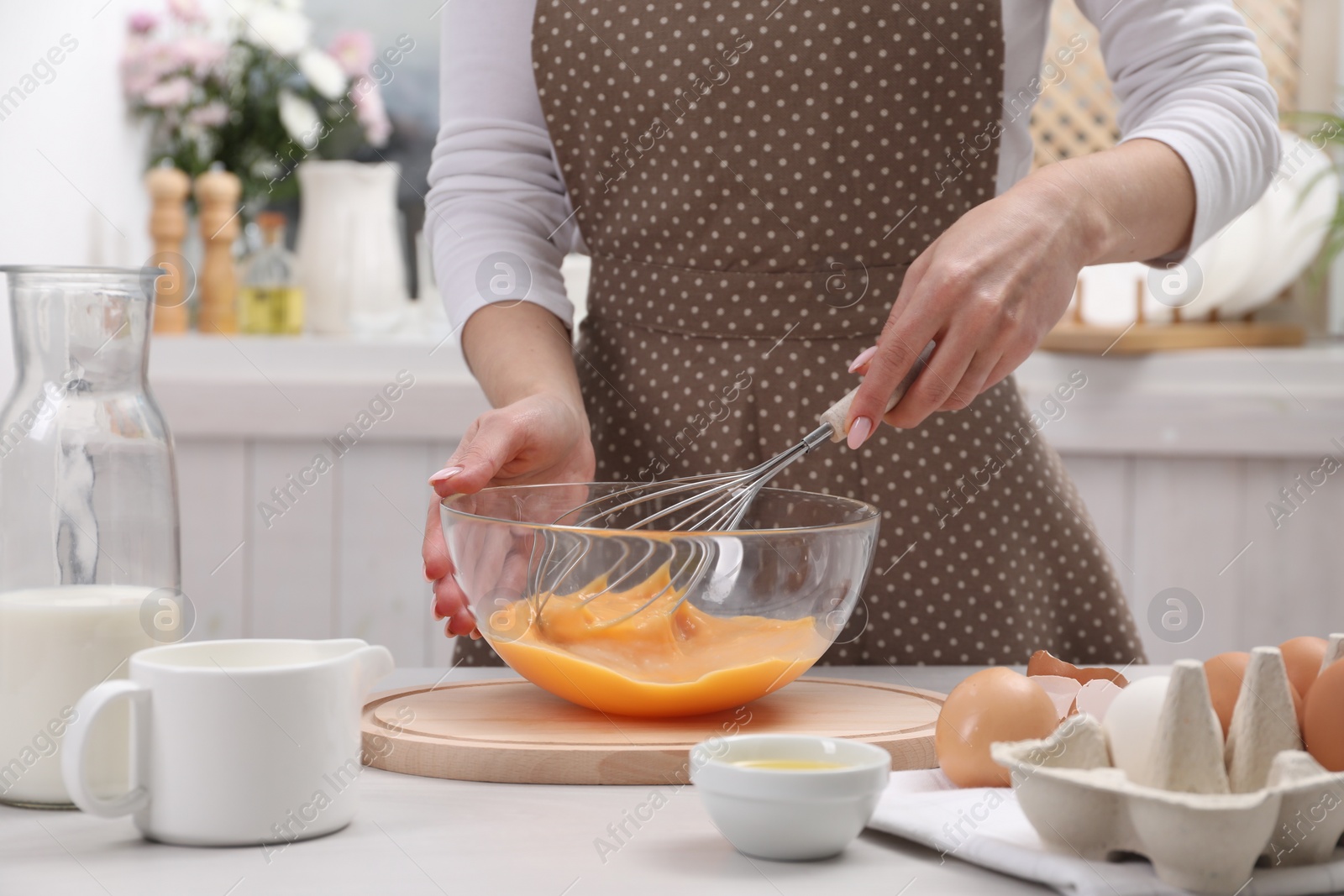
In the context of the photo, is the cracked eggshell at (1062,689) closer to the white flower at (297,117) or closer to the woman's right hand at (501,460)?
the woman's right hand at (501,460)

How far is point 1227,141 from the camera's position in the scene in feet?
2.68

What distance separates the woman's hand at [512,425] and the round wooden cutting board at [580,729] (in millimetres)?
61

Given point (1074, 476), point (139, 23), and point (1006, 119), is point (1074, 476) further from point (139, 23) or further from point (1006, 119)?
point (139, 23)

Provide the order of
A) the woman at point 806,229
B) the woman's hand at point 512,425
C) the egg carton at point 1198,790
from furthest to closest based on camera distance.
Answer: the woman at point 806,229 → the woman's hand at point 512,425 → the egg carton at point 1198,790

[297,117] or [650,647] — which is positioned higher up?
[297,117]

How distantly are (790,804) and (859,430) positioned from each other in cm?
27

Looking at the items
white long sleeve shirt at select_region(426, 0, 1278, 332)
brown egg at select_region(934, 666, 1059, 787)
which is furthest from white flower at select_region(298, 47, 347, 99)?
brown egg at select_region(934, 666, 1059, 787)

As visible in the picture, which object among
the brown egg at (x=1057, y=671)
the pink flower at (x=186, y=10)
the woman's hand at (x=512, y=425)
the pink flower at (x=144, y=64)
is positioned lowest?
the brown egg at (x=1057, y=671)

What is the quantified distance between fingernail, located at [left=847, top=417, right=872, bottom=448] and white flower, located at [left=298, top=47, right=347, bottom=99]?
4.94ft

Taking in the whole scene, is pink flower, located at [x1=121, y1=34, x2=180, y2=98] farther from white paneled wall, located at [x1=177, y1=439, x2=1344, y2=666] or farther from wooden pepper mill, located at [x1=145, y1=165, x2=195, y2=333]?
white paneled wall, located at [x1=177, y1=439, x2=1344, y2=666]

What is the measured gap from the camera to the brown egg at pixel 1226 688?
1.61 ft

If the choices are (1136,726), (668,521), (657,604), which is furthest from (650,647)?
(1136,726)

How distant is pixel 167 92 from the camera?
1863 millimetres

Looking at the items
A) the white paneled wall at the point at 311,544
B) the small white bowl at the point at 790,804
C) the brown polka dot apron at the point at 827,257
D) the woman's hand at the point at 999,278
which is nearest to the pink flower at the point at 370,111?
the white paneled wall at the point at 311,544
